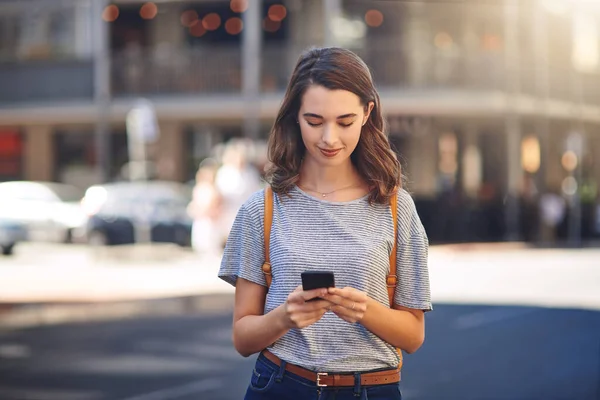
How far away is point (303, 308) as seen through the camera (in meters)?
3.02

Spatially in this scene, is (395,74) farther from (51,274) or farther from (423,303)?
(423,303)

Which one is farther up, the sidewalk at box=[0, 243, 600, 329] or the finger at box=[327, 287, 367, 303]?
the finger at box=[327, 287, 367, 303]

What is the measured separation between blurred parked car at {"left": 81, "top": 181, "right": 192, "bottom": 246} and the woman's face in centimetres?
2596

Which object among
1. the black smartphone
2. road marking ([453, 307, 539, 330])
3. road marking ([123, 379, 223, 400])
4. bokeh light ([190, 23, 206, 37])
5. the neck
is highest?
bokeh light ([190, 23, 206, 37])

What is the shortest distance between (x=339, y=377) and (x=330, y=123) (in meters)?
0.68

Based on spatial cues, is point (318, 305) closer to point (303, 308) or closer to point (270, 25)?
point (303, 308)

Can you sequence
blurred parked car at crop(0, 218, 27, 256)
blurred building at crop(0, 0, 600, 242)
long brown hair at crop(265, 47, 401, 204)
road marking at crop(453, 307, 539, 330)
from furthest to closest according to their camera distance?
1. blurred building at crop(0, 0, 600, 242)
2. blurred parked car at crop(0, 218, 27, 256)
3. road marking at crop(453, 307, 539, 330)
4. long brown hair at crop(265, 47, 401, 204)

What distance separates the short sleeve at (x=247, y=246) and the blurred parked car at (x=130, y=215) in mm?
25820

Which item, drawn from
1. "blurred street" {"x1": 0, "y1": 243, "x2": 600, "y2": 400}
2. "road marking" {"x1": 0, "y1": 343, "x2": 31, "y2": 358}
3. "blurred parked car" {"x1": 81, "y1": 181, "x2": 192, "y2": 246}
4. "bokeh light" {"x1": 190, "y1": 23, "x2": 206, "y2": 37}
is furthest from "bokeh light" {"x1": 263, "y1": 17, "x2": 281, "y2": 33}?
"road marking" {"x1": 0, "y1": 343, "x2": 31, "y2": 358}

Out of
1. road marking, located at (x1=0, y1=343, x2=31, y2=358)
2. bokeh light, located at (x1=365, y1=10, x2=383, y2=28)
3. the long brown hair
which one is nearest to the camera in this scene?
the long brown hair

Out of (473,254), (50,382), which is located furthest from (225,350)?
(473,254)

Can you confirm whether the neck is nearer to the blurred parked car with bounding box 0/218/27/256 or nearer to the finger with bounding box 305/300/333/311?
the finger with bounding box 305/300/333/311

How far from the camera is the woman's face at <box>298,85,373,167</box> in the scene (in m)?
3.22

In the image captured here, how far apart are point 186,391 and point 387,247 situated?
6141mm
